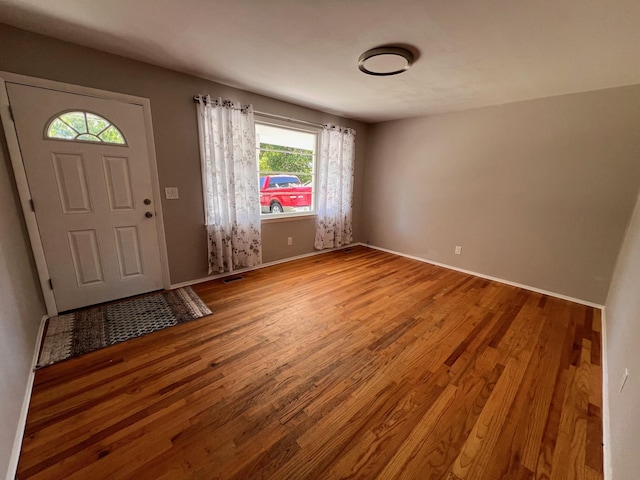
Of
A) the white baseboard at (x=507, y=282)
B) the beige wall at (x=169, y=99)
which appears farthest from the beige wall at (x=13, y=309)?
the white baseboard at (x=507, y=282)

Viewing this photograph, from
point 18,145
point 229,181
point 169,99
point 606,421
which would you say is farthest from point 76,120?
point 606,421

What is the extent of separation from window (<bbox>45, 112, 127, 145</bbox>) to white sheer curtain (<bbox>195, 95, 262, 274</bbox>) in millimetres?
791

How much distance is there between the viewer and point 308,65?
7.37ft

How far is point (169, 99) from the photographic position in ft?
8.42

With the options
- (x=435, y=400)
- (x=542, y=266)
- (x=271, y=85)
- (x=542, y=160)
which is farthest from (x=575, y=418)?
(x=271, y=85)

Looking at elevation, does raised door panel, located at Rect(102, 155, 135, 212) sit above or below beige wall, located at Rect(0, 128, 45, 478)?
above

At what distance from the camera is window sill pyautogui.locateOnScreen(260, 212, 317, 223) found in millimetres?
3609

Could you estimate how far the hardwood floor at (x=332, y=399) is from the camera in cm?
116

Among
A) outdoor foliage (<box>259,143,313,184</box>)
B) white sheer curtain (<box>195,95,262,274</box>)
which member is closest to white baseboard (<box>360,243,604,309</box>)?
outdoor foliage (<box>259,143,313,184</box>)

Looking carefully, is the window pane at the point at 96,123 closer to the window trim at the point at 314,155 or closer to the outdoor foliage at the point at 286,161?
the window trim at the point at 314,155

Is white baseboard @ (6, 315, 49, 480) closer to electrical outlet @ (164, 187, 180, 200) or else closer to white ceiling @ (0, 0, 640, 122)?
electrical outlet @ (164, 187, 180, 200)

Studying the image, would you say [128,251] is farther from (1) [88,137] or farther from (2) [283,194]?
(2) [283,194]

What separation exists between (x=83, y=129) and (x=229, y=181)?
1.34 meters

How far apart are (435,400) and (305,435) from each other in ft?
2.70
